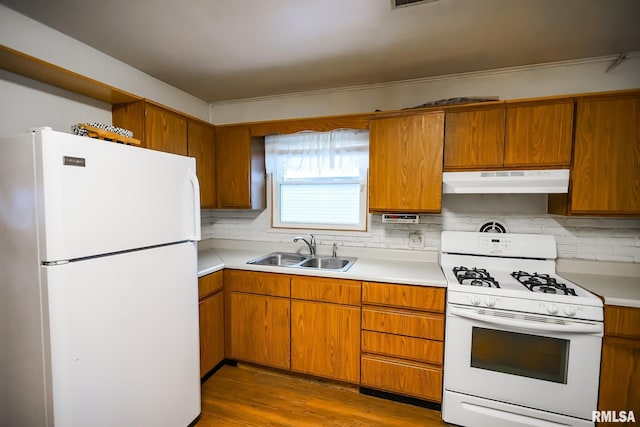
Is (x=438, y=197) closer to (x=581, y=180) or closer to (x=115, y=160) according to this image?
(x=581, y=180)

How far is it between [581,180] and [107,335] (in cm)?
280

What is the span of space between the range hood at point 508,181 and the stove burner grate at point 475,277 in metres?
0.59

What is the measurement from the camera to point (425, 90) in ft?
7.80

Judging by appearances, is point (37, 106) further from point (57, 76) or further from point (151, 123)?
point (151, 123)

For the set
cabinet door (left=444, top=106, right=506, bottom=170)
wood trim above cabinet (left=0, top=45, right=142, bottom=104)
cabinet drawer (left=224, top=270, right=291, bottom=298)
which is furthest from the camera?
cabinet drawer (left=224, top=270, right=291, bottom=298)

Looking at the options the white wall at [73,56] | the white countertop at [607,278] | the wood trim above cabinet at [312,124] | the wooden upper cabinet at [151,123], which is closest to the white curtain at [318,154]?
the wood trim above cabinet at [312,124]

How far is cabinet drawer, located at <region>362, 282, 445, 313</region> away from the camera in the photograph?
187 cm

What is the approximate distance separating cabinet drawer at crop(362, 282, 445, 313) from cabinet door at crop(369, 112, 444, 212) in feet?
1.94

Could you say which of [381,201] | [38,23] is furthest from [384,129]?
[38,23]

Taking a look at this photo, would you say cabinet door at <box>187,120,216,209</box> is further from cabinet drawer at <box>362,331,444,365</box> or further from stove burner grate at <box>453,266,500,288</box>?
stove burner grate at <box>453,266,500,288</box>

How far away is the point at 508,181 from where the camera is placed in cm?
194

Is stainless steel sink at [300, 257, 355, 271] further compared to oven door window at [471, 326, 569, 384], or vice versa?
stainless steel sink at [300, 257, 355, 271]

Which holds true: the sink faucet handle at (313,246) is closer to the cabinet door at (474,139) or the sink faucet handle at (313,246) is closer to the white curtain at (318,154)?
the white curtain at (318,154)

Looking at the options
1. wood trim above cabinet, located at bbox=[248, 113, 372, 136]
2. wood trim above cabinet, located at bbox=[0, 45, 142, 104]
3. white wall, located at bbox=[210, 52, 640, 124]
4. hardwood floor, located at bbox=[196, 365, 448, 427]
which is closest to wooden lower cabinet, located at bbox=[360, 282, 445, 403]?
hardwood floor, located at bbox=[196, 365, 448, 427]
